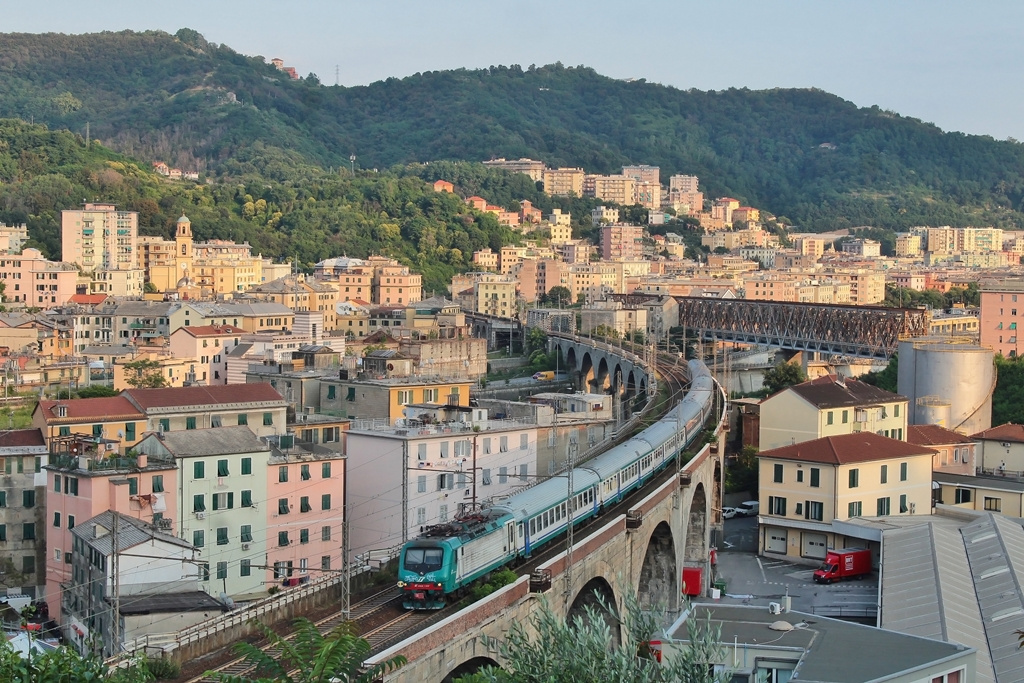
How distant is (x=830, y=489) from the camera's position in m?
30.6

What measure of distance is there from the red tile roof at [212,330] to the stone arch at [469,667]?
3517 centimetres

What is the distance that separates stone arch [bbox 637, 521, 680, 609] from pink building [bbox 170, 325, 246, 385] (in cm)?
2493

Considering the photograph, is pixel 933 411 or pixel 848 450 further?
pixel 933 411

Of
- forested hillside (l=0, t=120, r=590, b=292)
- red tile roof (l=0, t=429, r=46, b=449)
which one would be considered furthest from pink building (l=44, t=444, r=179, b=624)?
forested hillside (l=0, t=120, r=590, b=292)

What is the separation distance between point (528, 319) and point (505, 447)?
186ft

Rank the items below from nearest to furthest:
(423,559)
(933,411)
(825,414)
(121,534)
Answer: (423,559)
(121,534)
(825,414)
(933,411)

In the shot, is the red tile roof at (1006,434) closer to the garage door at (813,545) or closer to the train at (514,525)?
the garage door at (813,545)

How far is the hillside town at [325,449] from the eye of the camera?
2153cm

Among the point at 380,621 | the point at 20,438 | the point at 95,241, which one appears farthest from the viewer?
the point at 95,241

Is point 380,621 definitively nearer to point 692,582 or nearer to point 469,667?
point 469,667

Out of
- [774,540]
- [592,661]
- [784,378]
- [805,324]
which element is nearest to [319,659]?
[592,661]

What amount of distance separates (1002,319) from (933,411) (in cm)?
1971

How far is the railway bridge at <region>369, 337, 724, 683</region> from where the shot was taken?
16.0 meters

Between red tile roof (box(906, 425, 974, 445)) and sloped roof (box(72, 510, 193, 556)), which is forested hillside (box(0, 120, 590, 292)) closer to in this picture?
red tile roof (box(906, 425, 974, 445))
